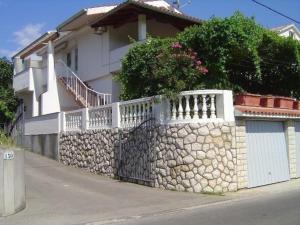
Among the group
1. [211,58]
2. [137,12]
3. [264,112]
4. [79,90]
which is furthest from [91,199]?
[79,90]

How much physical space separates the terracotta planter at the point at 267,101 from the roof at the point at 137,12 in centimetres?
674

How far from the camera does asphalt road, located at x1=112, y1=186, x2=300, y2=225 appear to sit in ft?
31.7

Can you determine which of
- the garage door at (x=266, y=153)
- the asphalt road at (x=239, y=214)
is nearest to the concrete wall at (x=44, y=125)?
the garage door at (x=266, y=153)

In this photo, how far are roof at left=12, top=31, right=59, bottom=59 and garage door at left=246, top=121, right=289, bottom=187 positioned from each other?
14.6 m

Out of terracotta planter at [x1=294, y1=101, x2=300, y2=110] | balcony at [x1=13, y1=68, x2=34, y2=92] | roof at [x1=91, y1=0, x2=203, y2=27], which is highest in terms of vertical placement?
roof at [x1=91, y1=0, x2=203, y2=27]

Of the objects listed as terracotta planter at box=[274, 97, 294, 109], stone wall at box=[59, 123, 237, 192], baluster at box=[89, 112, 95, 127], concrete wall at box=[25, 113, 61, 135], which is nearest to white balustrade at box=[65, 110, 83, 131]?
concrete wall at box=[25, 113, 61, 135]

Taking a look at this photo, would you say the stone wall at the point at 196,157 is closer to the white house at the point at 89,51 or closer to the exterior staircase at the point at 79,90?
the white house at the point at 89,51

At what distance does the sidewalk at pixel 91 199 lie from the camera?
11.0 meters

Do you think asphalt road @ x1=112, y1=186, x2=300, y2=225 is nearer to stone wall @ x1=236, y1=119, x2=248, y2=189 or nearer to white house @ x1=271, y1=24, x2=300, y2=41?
stone wall @ x1=236, y1=119, x2=248, y2=189

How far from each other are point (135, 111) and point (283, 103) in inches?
199

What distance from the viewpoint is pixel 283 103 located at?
17.2 metres

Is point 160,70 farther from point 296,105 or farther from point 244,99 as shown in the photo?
point 296,105

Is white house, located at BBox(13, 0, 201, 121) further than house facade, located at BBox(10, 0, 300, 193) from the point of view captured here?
Yes

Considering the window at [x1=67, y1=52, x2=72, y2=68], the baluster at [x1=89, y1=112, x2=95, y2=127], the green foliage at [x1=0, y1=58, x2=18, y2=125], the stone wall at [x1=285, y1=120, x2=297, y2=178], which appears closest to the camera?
the stone wall at [x1=285, y1=120, x2=297, y2=178]
